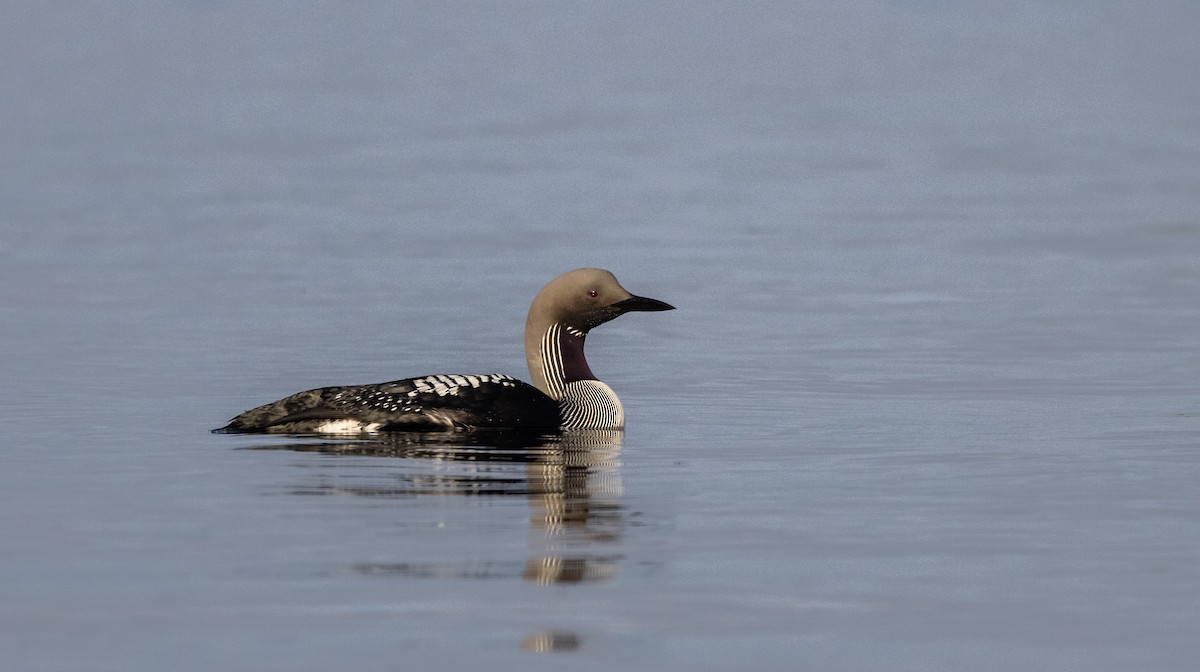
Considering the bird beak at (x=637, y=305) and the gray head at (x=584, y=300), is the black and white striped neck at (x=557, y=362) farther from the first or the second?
the bird beak at (x=637, y=305)

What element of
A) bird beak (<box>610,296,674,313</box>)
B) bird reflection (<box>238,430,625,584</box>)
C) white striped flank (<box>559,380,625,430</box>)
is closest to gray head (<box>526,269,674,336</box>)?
bird beak (<box>610,296,674,313</box>)

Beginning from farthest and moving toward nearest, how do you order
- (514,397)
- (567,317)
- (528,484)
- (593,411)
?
(567,317) < (593,411) < (514,397) < (528,484)

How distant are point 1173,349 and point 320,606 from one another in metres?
9.66

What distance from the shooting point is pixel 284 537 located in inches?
267

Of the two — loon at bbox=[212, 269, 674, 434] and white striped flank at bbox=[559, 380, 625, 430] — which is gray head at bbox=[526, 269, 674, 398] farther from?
white striped flank at bbox=[559, 380, 625, 430]

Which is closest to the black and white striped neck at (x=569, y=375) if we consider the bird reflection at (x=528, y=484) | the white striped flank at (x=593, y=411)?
the white striped flank at (x=593, y=411)

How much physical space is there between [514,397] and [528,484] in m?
1.92

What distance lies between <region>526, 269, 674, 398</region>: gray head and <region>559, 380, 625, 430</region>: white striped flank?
0.72ft

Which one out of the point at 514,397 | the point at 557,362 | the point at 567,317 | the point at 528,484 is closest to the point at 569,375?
the point at 557,362

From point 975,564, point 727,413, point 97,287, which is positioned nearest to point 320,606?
point 975,564

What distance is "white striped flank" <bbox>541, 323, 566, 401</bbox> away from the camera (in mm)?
10742

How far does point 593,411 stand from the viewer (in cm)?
1045

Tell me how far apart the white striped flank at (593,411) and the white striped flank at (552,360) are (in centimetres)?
20

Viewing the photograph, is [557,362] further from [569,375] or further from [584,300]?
[584,300]
